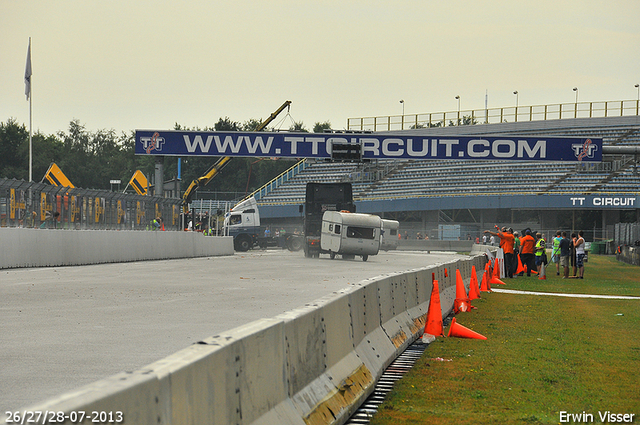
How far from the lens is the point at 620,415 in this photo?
643cm

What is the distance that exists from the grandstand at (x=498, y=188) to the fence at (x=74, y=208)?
3325cm

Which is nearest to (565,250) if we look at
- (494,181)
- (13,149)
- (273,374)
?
(273,374)

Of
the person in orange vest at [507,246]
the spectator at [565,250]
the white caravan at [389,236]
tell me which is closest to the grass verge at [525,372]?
the spectator at [565,250]

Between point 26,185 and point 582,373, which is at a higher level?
point 26,185

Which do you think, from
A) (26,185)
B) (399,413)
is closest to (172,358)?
(399,413)

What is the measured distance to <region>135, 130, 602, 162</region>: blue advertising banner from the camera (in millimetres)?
40250

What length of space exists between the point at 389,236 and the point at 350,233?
87.0ft

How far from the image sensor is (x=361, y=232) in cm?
3806

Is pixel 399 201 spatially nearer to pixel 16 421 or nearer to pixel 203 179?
pixel 203 179

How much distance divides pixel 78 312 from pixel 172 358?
9.58m

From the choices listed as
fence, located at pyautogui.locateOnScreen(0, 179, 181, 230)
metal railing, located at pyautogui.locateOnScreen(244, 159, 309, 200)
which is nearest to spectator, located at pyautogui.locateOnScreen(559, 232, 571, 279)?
fence, located at pyautogui.locateOnScreen(0, 179, 181, 230)

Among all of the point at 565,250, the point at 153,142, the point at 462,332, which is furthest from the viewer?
the point at 153,142

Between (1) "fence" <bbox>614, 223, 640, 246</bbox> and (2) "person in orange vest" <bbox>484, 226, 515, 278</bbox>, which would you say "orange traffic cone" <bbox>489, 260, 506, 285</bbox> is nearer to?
(2) "person in orange vest" <bbox>484, 226, 515, 278</bbox>

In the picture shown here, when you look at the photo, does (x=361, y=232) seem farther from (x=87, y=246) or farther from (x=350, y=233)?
(x=87, y=246)
